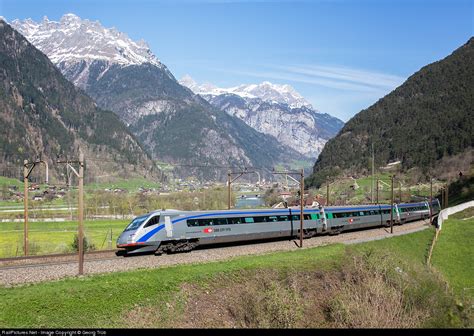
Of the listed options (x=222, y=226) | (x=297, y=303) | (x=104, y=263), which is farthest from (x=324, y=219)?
(x=104, y=263)

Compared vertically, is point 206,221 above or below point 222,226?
above

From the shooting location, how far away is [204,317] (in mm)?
26984

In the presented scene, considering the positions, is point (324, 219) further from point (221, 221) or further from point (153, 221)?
point (153, 221)

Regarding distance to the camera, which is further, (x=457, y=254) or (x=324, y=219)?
(x=324, y=219)

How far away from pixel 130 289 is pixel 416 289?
16648 mm

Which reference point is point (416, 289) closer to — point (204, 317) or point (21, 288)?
point (204, 317)

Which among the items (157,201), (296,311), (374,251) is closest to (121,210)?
(157,201)

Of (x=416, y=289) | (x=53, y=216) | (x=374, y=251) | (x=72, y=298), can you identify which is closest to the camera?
(x=72, y=298)

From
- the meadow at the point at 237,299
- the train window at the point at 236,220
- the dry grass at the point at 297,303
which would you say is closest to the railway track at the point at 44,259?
the meadow at the point at 237,299

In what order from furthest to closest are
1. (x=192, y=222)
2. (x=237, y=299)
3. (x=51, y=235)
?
(x=51, y=235) < (x=192, y=222) < (x=237, y=299)

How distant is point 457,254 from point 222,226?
1097 inches

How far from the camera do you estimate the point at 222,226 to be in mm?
42406

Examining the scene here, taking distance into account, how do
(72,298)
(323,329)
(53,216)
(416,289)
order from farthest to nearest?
(53,216) → (416,289) → (323,329) → (72,298)

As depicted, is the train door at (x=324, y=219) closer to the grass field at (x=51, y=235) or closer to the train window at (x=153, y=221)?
the train window at (x=153, y=221)
